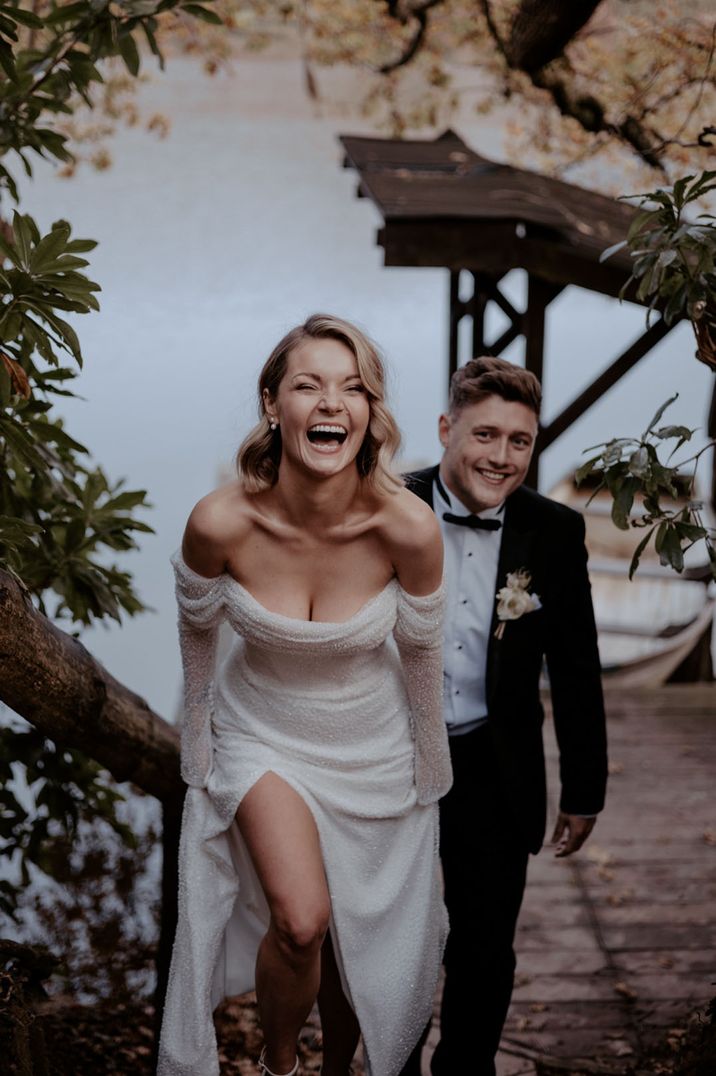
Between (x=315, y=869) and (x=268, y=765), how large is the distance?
243mm

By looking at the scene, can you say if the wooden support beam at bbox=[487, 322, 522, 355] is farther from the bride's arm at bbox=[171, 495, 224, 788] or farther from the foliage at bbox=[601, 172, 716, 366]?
the bride's arm at bbox=[171, 495, 224, 788]

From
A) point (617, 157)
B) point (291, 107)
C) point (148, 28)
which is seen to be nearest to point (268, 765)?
point (148, 28)

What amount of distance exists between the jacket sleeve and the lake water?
14.1 m

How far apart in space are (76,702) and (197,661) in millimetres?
271

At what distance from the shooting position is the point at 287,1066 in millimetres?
2535

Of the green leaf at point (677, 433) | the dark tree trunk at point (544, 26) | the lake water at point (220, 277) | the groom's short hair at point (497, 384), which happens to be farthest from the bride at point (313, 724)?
the lake water at point (220, 277)

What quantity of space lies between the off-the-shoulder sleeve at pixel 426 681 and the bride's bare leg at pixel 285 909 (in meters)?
0.35

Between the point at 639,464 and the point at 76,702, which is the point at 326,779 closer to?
the point at 76,702

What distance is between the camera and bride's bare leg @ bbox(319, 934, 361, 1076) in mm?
2797

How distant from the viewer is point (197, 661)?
Answer: 8.90 ft

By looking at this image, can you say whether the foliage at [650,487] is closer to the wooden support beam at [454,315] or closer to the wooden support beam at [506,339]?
the wooden support beam at [506,339]

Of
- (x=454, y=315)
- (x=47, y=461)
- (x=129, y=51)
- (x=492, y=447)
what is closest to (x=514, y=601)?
(x=492, y=447)

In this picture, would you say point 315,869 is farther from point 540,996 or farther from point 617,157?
point 617,157

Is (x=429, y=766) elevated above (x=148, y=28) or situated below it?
below
